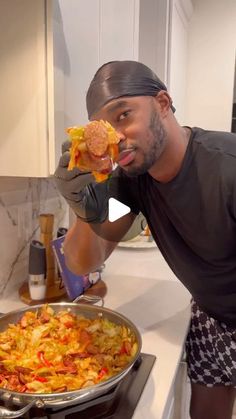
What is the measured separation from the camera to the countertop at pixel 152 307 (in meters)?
0.79

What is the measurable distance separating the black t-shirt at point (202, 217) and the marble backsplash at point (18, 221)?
1.39 feet

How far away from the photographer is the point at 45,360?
0.79 metres

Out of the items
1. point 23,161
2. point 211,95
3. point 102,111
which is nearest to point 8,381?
point 23,161

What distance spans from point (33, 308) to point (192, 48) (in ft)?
7.88

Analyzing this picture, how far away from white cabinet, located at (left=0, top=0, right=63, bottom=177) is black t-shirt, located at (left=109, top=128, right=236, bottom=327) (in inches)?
13.4

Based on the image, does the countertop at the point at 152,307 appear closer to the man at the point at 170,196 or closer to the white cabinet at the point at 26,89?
the man at the point at 170,196

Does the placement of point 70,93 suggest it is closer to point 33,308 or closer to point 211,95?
point 33,308

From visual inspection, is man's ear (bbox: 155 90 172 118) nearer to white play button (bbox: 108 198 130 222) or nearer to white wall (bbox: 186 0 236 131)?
white play button (bbox: 108 198 130 222)

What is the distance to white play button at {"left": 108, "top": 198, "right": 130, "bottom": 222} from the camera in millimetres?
1208

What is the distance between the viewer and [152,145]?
901mm

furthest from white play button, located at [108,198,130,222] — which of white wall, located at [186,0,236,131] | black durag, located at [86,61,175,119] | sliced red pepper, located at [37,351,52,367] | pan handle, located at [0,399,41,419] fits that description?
white wall, located at [186,0,236,131]

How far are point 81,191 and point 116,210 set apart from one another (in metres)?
0.44

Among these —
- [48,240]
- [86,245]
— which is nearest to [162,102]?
[86,245]

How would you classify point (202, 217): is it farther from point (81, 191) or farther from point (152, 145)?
point (81, 191)
